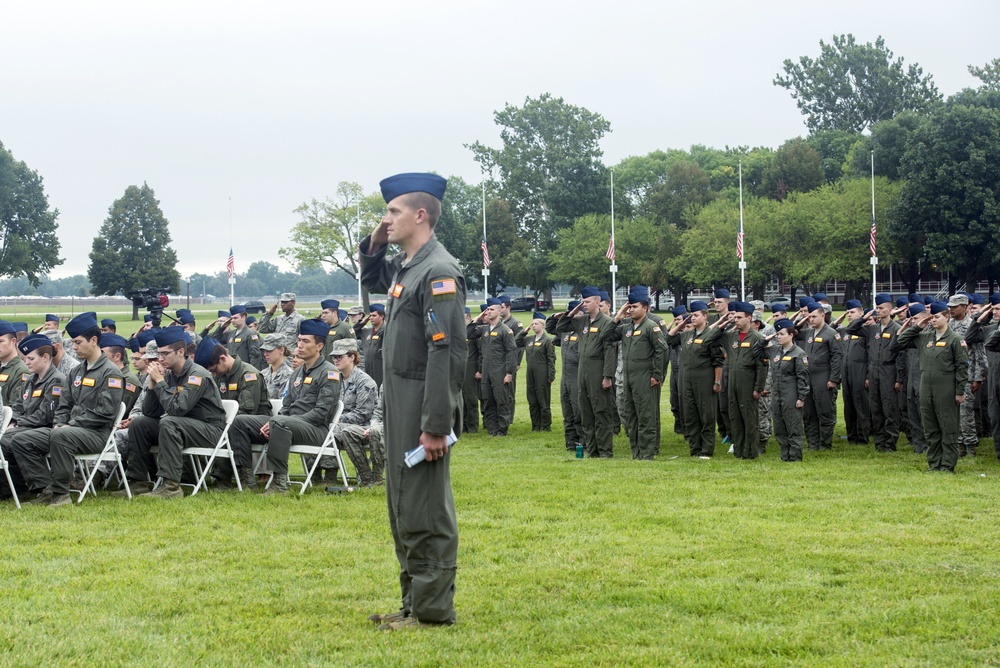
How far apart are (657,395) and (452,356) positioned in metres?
8.03

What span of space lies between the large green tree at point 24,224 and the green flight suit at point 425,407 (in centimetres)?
7300

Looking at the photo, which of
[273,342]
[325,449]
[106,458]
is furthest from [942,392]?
[106,458]

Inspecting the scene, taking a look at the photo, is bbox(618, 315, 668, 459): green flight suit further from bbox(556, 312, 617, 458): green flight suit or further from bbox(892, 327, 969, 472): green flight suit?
bbox(892, 327, 969, 472): green flight suit

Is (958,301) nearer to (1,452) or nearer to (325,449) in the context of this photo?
(325,449)

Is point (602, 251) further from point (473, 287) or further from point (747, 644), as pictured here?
point (747, 644)

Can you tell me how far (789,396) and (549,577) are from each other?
7236 millimetres

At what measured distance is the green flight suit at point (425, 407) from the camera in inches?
201

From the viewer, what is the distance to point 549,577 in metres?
6.45

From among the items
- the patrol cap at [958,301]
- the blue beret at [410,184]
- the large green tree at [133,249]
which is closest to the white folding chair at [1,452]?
the blue beret at [410,184]

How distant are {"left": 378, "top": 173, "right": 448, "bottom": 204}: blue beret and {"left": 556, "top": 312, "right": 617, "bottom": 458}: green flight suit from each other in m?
7.64

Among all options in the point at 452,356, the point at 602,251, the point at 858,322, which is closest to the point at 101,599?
the point at 452,356

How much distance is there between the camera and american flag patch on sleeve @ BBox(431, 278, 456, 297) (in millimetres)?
5145

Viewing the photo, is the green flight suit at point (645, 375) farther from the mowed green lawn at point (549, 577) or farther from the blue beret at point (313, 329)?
the blue beret at point (313, 329)

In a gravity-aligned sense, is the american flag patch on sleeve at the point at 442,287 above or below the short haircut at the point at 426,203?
below
